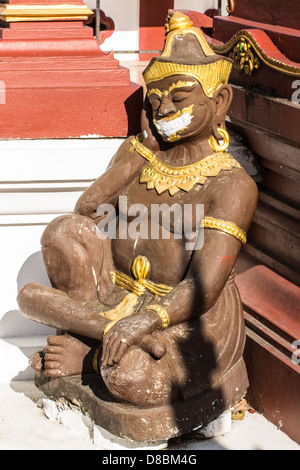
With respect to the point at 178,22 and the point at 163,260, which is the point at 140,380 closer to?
the point at 163,260

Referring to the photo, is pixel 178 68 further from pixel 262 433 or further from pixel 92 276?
pixel 262 433

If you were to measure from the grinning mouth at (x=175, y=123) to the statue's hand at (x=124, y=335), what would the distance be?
669 mm

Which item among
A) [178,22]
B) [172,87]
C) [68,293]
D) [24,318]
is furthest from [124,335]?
[178,22]

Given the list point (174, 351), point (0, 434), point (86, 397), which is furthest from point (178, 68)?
point (0, 434)

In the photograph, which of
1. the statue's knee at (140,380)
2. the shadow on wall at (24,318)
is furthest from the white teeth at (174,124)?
the shadow on wall at (24,318)

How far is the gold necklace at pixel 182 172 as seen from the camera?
3.16m

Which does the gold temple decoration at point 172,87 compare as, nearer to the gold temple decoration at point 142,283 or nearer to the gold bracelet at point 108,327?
the gold temple decoration at point 142,283

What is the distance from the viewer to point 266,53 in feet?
11.8

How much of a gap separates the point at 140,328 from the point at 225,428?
0.65m

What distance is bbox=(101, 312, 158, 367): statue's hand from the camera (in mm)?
2939

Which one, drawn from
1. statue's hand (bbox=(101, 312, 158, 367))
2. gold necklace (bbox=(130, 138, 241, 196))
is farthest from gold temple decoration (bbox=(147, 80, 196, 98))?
statue's hand (bbox=(101, 312, 158, 367))

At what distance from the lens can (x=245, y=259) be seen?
3850mm

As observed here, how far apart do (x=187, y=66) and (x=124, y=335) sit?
975mm

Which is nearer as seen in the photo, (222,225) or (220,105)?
(222,225)
